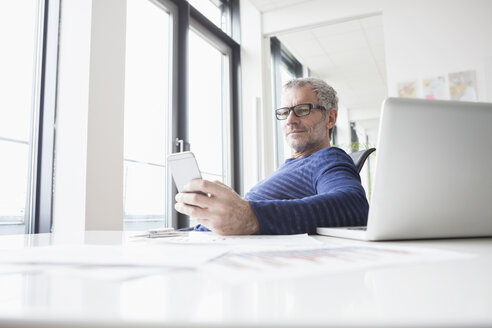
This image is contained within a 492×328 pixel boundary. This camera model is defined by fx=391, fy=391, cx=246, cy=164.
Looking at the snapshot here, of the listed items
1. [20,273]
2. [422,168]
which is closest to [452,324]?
[20,273]

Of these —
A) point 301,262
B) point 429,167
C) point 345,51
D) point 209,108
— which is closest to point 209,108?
point 209,108

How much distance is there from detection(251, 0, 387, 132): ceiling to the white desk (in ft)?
11.9

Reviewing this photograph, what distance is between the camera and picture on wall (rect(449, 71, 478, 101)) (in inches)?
116

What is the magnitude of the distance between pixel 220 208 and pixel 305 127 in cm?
81

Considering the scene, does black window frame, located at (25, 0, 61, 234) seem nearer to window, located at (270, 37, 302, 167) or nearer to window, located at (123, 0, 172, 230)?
window, located at (123, 0, 172, 230)

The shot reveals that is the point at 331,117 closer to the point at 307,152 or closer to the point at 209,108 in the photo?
the point at 307,152

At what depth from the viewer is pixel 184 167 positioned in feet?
2.64

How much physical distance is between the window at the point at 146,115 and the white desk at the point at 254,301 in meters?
2.14

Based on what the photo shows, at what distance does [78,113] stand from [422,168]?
62.5 inches

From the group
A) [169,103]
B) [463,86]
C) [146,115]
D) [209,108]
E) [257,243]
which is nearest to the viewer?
[257,243]

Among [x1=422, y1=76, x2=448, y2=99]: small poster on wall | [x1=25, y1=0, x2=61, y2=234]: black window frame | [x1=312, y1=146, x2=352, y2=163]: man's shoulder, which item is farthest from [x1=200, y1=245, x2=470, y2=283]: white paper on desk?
[x1=422, y1=76, x2=448, y2=99]: small poster on wall

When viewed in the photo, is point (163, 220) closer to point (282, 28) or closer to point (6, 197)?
point (6, 197)

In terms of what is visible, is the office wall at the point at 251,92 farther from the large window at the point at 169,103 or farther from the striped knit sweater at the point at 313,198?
the striped knit sweater at the point at 313,198

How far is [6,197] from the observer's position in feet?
5.56
